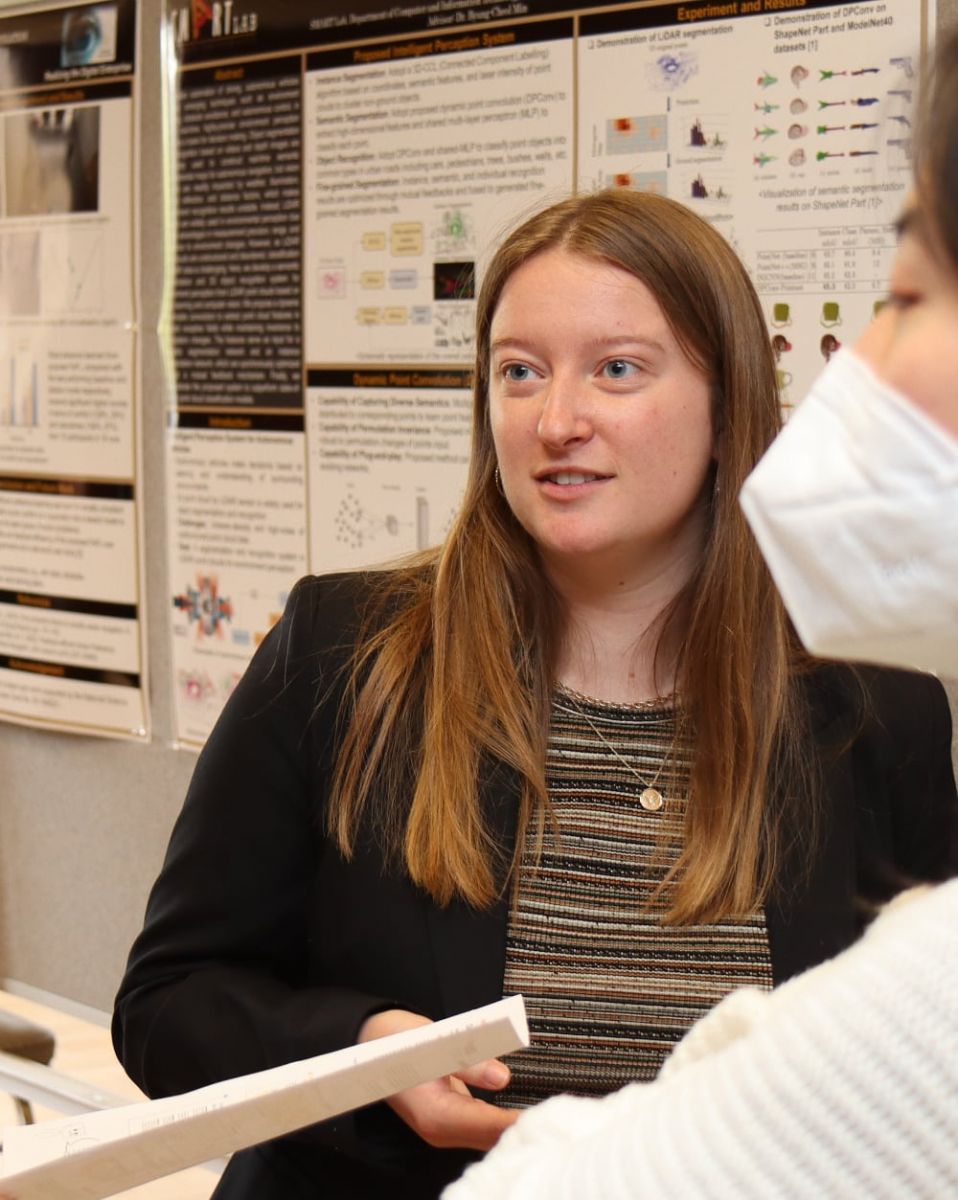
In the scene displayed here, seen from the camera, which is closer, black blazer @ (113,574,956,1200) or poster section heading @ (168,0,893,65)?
black blazer @ (113,574,956,1200)

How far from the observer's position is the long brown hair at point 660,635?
4.60ft

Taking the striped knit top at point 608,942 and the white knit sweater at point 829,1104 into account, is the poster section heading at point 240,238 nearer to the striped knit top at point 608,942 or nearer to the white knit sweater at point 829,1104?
the striped knit top at point 608,942

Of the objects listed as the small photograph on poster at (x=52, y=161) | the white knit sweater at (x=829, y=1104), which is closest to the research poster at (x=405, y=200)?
the small photograph on poster at (x=52, y=161)

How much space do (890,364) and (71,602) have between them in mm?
2869

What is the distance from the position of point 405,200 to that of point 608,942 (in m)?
1.64

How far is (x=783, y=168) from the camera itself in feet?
6.85

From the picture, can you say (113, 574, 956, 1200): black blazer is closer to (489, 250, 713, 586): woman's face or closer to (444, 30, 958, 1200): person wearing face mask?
(489, 250, 713, 586): woman's face

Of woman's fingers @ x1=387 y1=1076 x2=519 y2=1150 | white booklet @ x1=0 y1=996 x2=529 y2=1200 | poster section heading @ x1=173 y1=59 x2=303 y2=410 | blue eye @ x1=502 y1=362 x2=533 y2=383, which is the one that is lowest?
woman's fingers @ x1=387 y1=1076 x2=519 y2=1150

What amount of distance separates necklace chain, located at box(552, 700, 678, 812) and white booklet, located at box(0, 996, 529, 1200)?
0.52 metres

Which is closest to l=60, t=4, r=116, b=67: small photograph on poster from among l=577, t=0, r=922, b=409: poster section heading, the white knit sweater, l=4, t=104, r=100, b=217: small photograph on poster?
l=4, t=104, r=100, b=217: small photograph on poster

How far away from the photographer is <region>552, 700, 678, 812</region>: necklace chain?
1430mm

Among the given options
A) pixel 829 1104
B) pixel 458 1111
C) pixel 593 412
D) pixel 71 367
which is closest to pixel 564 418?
pixel 593 412

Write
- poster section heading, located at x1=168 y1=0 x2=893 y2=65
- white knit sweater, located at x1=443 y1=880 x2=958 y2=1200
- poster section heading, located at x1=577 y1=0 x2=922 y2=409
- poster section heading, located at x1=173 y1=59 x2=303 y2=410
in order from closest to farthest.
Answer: white knit sweater, located at x1=443 y1=880 x2=958 y2=1200 → poster section heading, located at x1=577 y1=0 x2=922 y2=409 → poster section heading, located at x1=168 y1=0 x2=893 y2=65 → poster section heading, located at x1=173 y1=59 x2=303 y2=410

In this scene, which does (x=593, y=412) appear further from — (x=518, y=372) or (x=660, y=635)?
(x=660, y=635)
